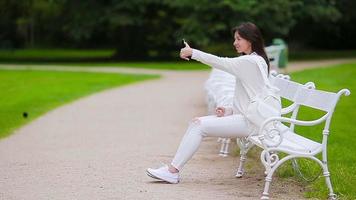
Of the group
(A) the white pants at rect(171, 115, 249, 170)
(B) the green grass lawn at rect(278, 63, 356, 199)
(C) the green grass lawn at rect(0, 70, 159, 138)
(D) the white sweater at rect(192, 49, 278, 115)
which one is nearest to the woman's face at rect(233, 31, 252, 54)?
(D) the white sweater at rect(192, 49, 278, 115)

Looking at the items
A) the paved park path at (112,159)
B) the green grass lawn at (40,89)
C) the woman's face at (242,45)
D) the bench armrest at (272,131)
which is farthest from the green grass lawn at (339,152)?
the green grass lawn at (40,89)

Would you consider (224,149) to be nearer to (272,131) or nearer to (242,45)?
(242,45)

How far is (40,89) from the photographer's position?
64.1ft

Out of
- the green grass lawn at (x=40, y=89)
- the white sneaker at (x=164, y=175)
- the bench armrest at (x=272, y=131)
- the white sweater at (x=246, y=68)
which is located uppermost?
the white sweater at (x=246, y=68)

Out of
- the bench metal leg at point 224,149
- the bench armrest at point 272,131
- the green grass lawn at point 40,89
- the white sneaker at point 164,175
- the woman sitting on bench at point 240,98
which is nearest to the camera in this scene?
the bench armrest at point 272,131

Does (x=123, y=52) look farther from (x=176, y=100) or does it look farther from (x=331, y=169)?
(x=331, y=169)

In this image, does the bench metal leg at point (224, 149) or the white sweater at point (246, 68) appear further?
the bench metal leg at point (224, 149)

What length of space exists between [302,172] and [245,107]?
110 centimetres

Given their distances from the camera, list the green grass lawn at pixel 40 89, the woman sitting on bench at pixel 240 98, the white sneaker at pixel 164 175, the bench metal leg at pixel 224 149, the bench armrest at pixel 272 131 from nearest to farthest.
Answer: the bench armrest at pixel 272 131 < the woman sitting on bench at pixel 240 98 < the white sneaker at pixel 164 175 < the bench metal leg at pixel 224 149 < the green grass lawn at pixel 40 89

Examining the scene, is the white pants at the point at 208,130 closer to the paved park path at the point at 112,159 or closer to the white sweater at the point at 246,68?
the white sweater at the point at 246,68

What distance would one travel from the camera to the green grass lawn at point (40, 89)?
1384cm

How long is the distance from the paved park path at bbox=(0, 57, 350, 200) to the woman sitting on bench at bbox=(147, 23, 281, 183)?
1.12 ft

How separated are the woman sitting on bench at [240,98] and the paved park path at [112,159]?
1.12 ft

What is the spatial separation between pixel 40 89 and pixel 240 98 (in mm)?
13050
